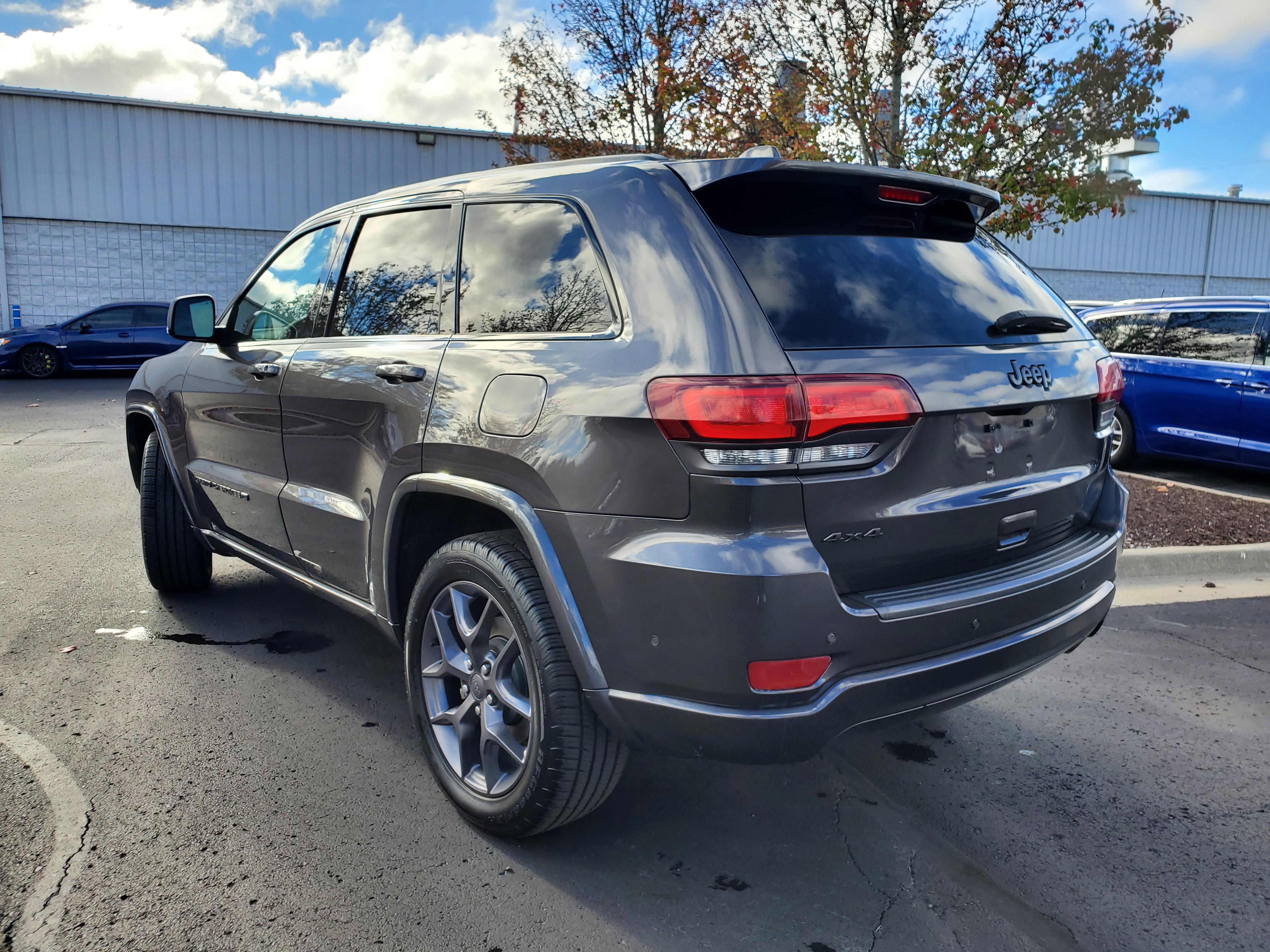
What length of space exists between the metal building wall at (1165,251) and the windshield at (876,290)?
2838 centimetres

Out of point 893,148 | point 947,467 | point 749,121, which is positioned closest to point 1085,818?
point 947,467

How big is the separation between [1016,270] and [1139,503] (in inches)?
187

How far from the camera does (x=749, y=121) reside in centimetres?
788

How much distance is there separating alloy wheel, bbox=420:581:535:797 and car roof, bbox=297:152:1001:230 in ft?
3.91

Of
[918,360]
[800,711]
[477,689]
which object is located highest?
[918,360]

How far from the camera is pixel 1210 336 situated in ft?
Answer: 26.4

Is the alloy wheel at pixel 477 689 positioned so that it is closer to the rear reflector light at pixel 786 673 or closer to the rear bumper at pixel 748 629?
the rear bumper at pixel 748 629

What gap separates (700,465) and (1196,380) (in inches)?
293

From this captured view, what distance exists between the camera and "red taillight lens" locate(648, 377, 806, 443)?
2.05 meters

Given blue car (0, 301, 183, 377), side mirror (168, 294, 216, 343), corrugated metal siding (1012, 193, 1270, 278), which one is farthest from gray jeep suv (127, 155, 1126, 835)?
corrugated metal siding (1012, 193, 1270, 278)

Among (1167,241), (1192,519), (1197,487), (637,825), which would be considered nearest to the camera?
(637,825)

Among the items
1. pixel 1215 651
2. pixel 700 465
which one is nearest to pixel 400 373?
pixel 700 465

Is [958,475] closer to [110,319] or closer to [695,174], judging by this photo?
[695,174]

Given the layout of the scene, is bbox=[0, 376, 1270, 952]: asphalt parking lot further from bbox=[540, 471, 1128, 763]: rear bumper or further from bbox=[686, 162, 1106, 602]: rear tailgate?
bbox=[686, 162, 1106, 602]: rear tailgate
